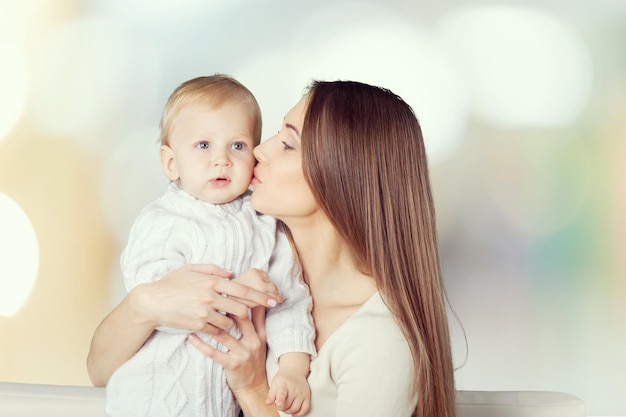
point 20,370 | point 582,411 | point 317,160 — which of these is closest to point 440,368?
point 582,411

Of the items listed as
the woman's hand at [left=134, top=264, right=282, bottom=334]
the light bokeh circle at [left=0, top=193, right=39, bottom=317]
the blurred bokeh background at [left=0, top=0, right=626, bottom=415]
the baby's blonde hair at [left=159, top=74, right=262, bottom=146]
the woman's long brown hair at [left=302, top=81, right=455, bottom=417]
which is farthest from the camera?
the light bokeh circle at [left=0, top=193, right=39, bottom=317]

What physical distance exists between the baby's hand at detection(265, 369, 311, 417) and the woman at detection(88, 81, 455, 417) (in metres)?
0.03

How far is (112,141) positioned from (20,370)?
142cm

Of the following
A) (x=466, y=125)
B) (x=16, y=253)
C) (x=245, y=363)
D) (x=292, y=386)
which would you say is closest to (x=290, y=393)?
(x=292, y=386)

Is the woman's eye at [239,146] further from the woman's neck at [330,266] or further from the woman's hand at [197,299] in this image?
the woman's hand at [197,299]

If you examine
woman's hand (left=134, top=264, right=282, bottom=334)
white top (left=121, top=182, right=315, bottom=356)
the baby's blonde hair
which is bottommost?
woman's hand (left=134, top=264, right=282, bottom=334)

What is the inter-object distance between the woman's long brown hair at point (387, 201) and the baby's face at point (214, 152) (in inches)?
7.4

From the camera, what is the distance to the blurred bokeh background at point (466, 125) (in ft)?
14.1

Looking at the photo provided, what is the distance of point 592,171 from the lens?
433cm

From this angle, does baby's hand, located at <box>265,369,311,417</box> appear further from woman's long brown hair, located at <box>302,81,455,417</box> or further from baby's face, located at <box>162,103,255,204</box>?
baby's face, located at <box>162,103,255,204</box>

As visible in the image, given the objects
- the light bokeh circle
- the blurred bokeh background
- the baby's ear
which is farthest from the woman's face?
the light bokeh circle

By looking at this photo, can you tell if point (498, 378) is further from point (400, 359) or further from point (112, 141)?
point (400, 359)

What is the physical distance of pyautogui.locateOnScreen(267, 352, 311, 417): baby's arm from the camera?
6.55 feet

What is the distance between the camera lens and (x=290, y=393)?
202 cm
